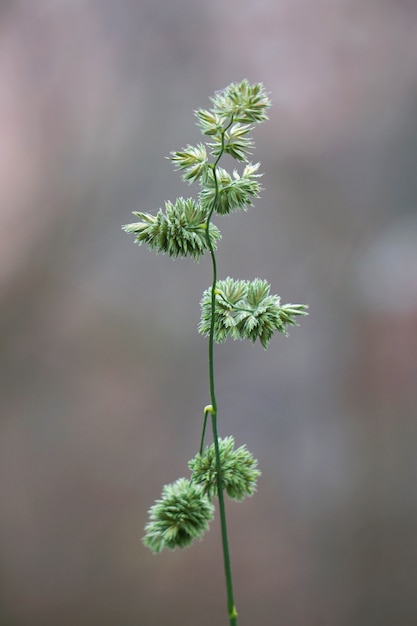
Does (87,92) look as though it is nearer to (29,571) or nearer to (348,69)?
(348,69)

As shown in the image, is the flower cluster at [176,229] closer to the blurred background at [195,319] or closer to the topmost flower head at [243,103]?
the topmost flower head at [243,103]

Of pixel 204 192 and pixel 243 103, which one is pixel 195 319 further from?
pixel 243 103

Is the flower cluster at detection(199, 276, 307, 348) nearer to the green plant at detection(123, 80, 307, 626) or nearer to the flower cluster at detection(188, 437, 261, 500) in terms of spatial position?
Result: the green plant at detection(123, 80, 307, 626)

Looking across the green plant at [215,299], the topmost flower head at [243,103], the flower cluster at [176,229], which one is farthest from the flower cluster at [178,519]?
the topmost flower head at [243,103]

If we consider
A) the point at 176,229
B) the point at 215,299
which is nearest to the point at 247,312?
the point at 215,299

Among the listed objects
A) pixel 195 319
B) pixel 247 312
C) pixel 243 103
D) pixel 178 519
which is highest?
pixel 195 319

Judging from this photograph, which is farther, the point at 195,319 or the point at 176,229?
the point at 195,319
